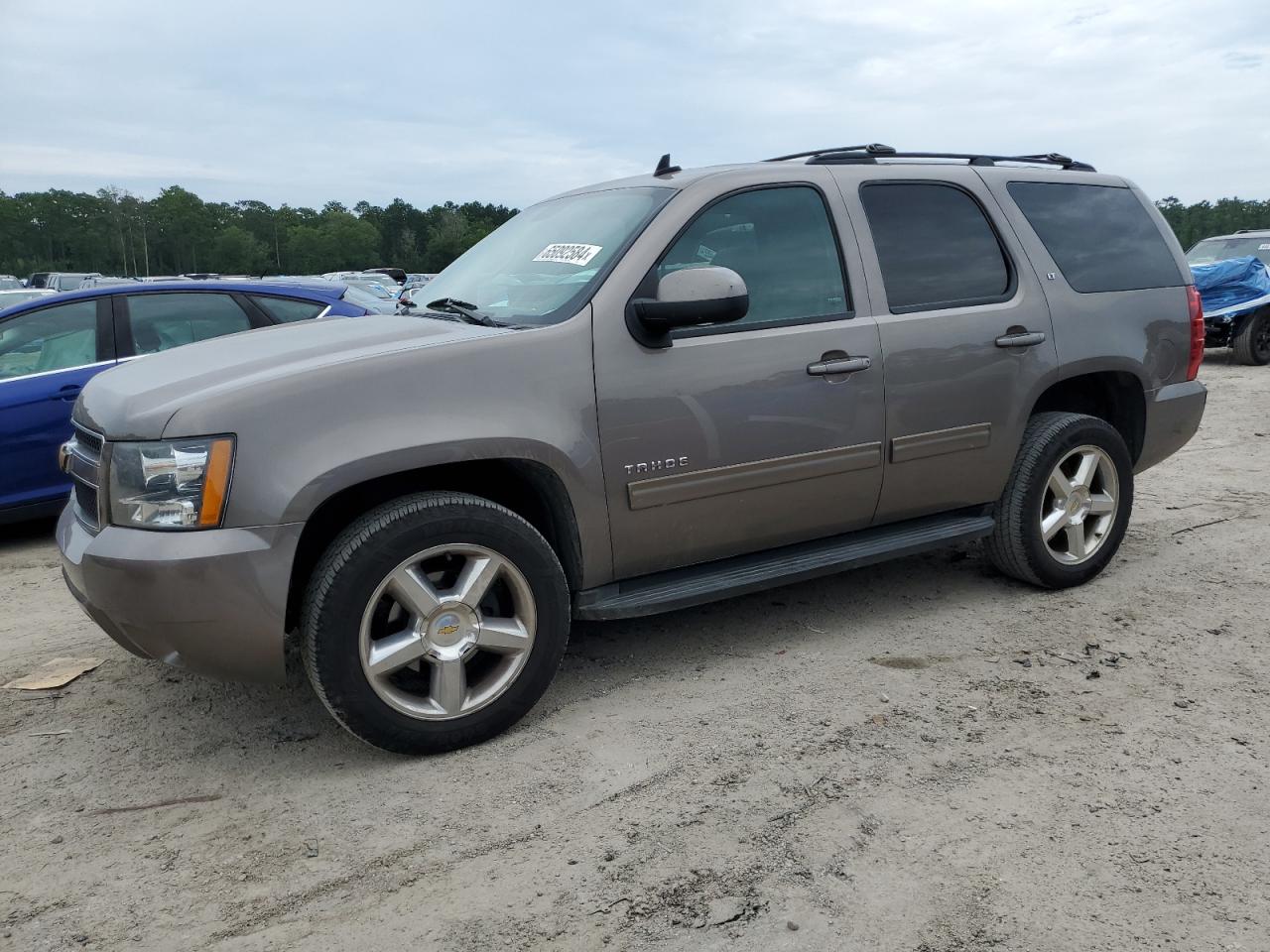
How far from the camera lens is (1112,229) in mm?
4684

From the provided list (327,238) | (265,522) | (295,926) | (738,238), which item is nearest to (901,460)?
(738,238)

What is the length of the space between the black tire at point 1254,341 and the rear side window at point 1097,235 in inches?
391

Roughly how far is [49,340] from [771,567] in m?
4.72

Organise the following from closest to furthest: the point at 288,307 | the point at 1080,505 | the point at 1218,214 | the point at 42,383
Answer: the point at 1080,505 → the point at 42,383 → the point at 288,307 → the point at 1218,214

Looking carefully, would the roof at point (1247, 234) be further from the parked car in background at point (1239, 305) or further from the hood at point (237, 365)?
the hood at point (237, 365)

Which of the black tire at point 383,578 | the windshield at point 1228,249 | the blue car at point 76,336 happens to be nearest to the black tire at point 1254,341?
the windshield at point 1228,249

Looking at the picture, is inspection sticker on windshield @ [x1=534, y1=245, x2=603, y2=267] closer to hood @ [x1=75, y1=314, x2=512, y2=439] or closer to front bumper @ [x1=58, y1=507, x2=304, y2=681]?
hood @ [x1=75, y1=314, x2=512, y2=439]

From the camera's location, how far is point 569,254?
3.70 meters

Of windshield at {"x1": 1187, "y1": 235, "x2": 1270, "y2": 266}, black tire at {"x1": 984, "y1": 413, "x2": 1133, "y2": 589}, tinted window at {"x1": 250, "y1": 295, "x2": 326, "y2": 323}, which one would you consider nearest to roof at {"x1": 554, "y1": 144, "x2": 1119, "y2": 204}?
black tire at {"x1": 984, "y1": 413, "x2": 1133, "y2": 589}

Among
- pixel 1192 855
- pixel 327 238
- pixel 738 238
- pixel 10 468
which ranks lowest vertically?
pixel 1192 855

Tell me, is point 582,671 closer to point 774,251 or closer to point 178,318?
point 774,251

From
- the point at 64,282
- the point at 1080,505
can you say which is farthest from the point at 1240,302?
the point at 64,282

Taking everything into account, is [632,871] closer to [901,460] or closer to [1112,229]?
[901,460]

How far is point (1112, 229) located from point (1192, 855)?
312 cm
